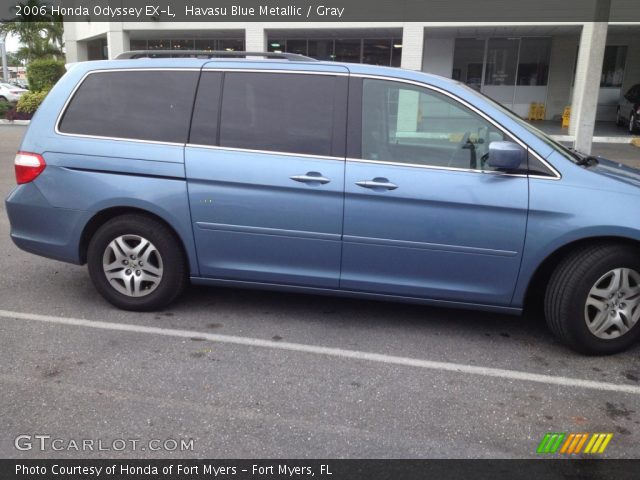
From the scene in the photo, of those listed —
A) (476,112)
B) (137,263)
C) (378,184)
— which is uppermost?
(476,112)

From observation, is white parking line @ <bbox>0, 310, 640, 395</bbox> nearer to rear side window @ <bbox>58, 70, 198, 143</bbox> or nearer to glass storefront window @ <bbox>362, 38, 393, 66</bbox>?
rear side window @ <bbox>58, 70, 198, 143</bbox>

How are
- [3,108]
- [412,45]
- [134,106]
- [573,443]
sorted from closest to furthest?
[573,443] < [134,106] < [412,45] < [3,108]

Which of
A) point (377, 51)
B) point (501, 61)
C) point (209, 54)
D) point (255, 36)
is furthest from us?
point (377, 51)

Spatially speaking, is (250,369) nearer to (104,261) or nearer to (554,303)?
(104,261)

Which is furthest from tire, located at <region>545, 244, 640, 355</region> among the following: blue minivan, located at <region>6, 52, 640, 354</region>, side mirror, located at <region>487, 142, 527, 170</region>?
side mirror, located at <region>487, 142, 527, 170</region>

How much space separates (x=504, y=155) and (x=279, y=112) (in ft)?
5.15

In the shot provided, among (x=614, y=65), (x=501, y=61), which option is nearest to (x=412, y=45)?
(x=501, y=61)

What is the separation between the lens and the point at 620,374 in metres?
3.68

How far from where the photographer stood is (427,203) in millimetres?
3836

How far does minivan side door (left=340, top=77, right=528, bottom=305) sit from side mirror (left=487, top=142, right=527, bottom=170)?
110 mm

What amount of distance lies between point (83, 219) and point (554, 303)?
338cm

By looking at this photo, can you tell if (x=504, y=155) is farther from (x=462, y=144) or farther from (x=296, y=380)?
(x=296, y=380)

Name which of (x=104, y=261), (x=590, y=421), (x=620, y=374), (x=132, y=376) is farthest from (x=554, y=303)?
(x=104, y=261)

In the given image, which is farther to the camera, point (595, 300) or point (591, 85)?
point (591, 85)
